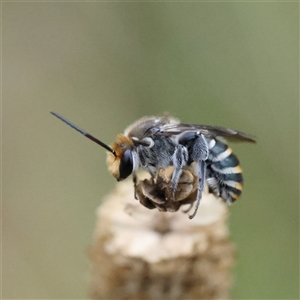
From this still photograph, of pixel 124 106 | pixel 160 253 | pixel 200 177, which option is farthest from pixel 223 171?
pixel 124 106

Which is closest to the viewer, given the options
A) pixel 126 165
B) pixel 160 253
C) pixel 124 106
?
pixel 126 165

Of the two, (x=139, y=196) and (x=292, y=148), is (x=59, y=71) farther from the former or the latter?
(x=139, y=196)

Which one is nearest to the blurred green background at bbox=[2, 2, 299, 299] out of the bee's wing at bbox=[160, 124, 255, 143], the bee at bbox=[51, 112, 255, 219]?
the bee at bbox=[51, 112, 255, 219]

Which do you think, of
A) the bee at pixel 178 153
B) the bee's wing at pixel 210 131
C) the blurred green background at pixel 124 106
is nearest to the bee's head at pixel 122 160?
the bee at pixel 178 153

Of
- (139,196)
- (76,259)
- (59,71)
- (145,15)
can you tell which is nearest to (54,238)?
(76,259)

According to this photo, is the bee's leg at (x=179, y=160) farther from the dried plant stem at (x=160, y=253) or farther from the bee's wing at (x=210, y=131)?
the dried plant stem at (x=160, y=253)

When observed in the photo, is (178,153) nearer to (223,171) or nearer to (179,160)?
(179,160)

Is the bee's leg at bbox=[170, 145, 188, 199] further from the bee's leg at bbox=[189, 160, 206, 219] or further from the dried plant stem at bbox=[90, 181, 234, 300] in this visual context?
the dried plant stem at bbox=[90, 181, 234, 300]
